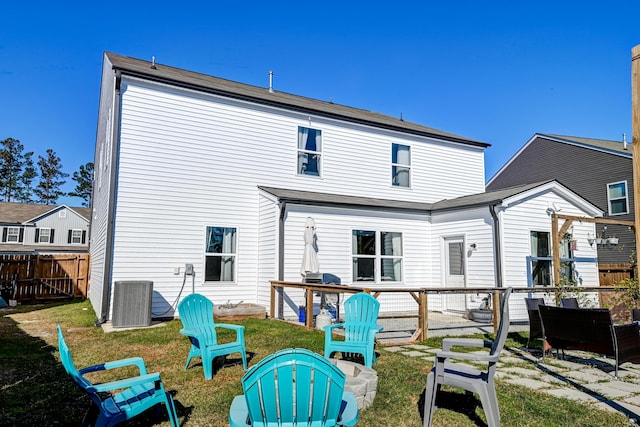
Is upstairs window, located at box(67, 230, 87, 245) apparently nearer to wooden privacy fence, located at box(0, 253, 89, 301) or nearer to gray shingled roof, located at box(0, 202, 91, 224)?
gray shingled roof, located at box(0, 202, 91, 224)

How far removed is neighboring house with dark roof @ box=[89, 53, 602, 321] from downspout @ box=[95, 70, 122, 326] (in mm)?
30

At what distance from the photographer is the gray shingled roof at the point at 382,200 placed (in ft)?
33.5

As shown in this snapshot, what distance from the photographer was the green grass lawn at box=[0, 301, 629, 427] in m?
3.69

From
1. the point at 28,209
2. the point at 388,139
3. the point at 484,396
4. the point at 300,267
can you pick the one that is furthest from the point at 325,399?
the point at 28,209

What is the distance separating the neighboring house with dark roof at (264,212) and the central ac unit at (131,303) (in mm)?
121

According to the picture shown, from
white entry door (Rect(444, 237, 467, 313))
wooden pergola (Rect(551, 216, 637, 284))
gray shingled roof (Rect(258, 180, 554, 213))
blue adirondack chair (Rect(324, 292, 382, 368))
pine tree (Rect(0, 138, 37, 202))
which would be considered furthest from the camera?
pine tree (Rect(0, 138, 37, 202))

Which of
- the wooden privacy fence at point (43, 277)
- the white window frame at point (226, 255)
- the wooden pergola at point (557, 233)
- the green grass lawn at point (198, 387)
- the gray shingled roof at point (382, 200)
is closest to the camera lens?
the green grass lawn at point (198, 387)

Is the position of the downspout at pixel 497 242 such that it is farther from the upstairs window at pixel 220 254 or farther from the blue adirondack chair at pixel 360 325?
the upstairs window at pixel 220 254

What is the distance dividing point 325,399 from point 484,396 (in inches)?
68.8

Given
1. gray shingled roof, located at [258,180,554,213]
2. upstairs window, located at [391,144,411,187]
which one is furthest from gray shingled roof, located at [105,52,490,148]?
gray shingled roof, located at [258,180,554,213]

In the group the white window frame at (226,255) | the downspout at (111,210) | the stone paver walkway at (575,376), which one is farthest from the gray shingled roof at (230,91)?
the stone paver walkway at (575,376)

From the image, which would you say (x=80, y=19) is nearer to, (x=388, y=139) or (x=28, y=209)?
(x=388, y=139)

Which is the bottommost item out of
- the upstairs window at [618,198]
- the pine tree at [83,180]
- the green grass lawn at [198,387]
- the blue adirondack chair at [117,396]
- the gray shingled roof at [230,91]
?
the green grass lawn at [198,387]

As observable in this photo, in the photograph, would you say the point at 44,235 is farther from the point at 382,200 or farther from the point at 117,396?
the point at 117,396
